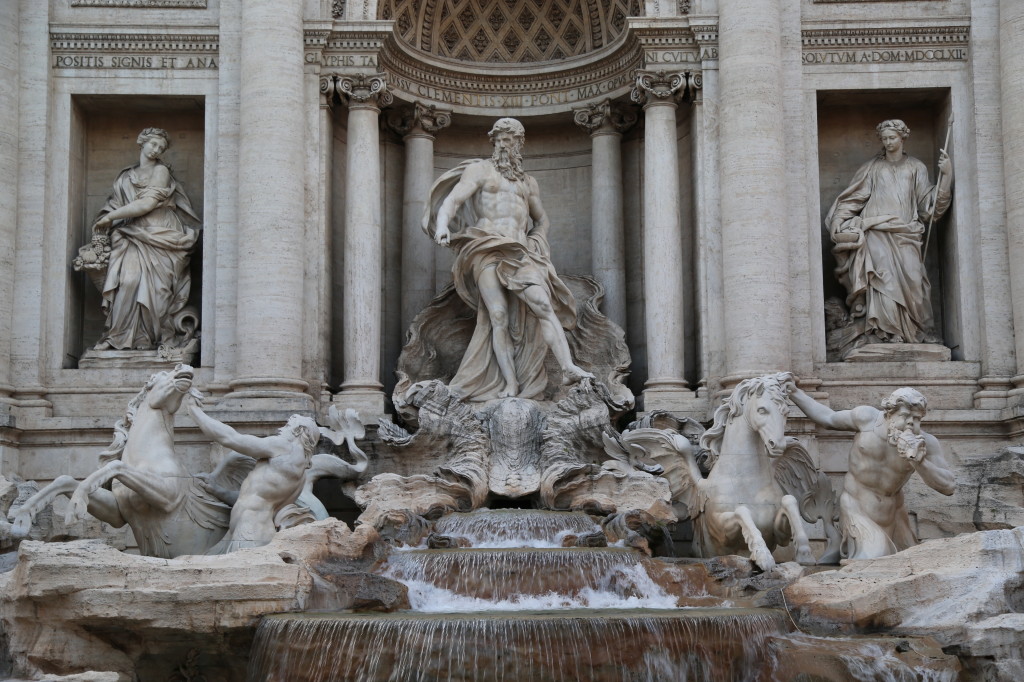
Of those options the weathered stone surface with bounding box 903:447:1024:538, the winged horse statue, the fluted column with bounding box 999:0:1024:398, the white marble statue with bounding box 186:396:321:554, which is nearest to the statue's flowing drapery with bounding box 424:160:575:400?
the winged horse statue

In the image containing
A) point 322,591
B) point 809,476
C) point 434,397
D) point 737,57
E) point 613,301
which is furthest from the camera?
point 613,301

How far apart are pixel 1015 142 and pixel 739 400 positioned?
→ 6001 millimetres

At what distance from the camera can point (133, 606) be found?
1048cm

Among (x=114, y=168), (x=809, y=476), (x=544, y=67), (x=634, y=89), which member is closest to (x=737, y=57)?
(x=634, y=89)

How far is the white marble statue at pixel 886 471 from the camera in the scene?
40.5 feet

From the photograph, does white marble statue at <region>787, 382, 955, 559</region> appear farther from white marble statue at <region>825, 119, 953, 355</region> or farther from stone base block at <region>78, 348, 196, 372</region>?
stone base block at <region>78, 348, 196, 372</region>

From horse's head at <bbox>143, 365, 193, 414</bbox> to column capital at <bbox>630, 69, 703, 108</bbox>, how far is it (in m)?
7.04

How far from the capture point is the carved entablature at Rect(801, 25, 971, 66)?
1762 centimetres

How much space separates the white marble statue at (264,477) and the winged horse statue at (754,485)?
4021 mm

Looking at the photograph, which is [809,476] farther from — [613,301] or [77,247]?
[77,247]

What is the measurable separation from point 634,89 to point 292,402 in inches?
235

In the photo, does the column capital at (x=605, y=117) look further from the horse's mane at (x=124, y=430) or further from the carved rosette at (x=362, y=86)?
the horse's mane at (x=124, y=430)

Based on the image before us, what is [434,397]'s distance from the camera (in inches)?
619

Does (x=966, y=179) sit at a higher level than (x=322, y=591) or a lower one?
higher
